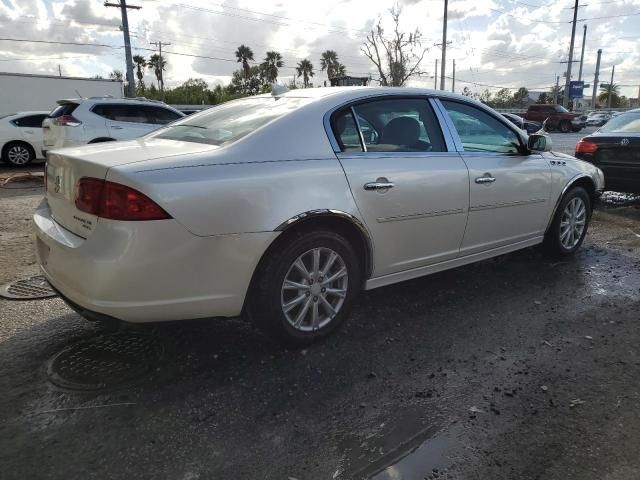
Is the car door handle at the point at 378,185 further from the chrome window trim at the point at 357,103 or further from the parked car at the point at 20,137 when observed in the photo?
the parked car at the point at 20,137

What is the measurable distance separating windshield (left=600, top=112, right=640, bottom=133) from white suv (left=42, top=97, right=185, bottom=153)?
809 cm

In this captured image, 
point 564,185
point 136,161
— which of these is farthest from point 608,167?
point 136,161

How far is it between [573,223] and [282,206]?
365cm

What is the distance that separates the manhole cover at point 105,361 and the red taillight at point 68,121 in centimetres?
835

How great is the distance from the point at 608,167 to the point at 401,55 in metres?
26.5

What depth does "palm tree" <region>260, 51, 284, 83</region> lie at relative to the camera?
6544 cm

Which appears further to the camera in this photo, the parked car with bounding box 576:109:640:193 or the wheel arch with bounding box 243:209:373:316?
the parked car with bounding box 576:109:640:193

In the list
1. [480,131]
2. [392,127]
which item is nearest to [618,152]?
[480,131]

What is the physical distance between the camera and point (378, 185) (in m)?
3.47

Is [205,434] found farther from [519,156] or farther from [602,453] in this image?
[519,156]

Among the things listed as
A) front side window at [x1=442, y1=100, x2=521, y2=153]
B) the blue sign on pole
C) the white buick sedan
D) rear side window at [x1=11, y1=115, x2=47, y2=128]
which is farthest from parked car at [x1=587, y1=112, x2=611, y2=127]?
the white buick sedan

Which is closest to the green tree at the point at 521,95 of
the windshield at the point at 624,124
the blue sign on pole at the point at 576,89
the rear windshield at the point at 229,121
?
the blue sign on pole at the point at 576,89

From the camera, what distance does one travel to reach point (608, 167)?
7938 mm

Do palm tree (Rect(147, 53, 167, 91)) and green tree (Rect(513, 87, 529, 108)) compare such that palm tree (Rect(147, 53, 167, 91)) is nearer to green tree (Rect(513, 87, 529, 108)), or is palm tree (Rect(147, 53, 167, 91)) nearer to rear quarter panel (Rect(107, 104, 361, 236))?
green tree (Rect(513, 87, 529, 108))
